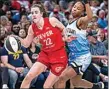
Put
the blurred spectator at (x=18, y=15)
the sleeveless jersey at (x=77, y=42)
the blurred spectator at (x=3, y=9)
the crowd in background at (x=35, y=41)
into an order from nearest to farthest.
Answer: the sleeveless jersey at (x=77, y=42), the crowd in background at (x=35, y=41), the blurred spectator at (x=18, y=15), the blurred spectator at (x=3, y=9)

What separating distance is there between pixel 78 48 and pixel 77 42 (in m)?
0.12

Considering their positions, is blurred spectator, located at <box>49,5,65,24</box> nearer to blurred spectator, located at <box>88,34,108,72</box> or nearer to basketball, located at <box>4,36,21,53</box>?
blurred spectator, located at <box>88,34,108,72</box>

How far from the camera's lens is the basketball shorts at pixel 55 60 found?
8078 mm

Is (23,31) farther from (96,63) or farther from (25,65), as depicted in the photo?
(96,63)

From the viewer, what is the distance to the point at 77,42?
27.9ft

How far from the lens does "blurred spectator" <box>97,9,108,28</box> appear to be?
14.5m

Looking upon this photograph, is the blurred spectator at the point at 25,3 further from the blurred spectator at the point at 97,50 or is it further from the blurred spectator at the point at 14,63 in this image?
the blurred spectator at the point at 14,63

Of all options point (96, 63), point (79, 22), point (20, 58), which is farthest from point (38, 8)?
point (96, 63)

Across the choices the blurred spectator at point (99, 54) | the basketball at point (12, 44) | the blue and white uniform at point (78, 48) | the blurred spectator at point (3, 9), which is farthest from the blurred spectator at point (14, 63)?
the blurred spectator at point (3, 9)

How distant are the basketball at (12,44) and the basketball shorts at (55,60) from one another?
2.84 ft

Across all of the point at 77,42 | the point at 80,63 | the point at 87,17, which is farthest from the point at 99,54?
the point at 87,17

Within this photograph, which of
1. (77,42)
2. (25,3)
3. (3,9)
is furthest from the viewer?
(25,3)

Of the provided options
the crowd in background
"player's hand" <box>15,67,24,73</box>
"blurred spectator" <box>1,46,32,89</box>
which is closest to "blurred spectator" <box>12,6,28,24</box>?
the crowd in background

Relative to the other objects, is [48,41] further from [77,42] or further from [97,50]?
[97,50]
